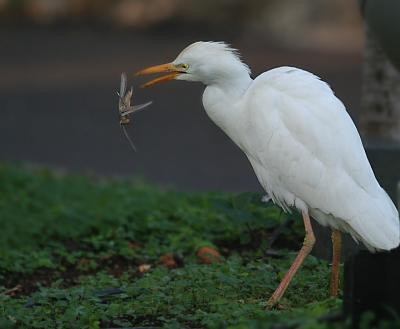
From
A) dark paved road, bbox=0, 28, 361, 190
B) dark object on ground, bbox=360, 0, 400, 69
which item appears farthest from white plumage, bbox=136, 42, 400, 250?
dark paved road, bbox=0, 28, 361, 190

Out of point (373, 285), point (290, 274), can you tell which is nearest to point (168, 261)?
point (290, 274)

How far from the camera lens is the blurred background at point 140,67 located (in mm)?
11664

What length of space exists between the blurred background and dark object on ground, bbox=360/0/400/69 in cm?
446

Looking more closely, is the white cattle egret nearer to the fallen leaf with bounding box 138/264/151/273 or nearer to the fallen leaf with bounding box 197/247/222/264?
the fallen leaf with bounding box 197/247/222/264

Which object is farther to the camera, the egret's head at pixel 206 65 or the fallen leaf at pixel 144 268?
the fallen leaf at pixel 144 268

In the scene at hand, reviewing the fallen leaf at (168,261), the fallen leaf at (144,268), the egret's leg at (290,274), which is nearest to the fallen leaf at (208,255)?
the fallen leaf at (168,261)

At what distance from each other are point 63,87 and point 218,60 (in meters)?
10.1

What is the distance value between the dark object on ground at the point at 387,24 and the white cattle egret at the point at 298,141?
106 cm

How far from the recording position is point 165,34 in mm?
18594

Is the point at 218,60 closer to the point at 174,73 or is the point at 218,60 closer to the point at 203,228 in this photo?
the point at 174,73

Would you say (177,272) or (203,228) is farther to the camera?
(203,228)

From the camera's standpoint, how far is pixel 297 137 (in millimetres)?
5148

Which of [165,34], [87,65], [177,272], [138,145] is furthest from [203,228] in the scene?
[165,34]

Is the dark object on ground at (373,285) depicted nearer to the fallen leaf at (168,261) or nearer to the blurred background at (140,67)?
the fallen leaf at (168,261)
